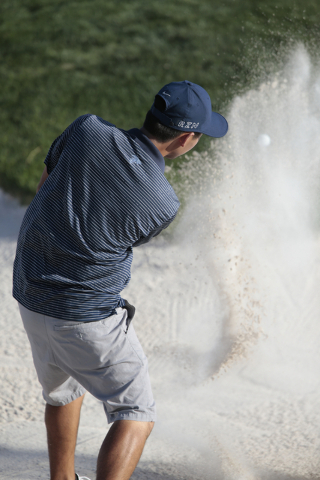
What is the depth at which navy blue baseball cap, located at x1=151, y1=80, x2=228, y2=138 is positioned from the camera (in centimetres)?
135

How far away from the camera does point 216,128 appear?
4.99 ft

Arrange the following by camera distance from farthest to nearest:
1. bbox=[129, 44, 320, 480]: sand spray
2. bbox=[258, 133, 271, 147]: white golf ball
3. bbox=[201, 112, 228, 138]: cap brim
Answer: bbox=[258, 133, 271, 147]: white golf ball → bbox=[129, 44, 320, 480]: sand spray → bbox=[201, 112, 228, 138]: cap brim

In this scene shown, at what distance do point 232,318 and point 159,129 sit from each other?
1.60 metres

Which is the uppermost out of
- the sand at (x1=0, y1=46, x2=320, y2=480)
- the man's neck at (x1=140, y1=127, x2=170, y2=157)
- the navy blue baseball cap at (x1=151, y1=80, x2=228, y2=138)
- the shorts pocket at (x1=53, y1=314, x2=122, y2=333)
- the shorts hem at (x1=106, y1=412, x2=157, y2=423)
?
the navy blue baseball cap at (x1=151, y1=80, x2=228, y2=138)

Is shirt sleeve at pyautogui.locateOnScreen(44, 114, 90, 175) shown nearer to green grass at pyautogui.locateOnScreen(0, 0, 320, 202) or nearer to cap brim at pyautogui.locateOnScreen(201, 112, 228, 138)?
cap brim at pyautogui.locateOnScreen(201, 112, 228, 138)

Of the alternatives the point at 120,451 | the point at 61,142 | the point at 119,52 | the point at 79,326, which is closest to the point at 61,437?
the point at 120,451

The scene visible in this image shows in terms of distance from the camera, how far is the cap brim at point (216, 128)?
4.82 ft

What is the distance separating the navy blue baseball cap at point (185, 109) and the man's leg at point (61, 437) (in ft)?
3.05

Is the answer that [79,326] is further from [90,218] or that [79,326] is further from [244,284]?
[244,284]

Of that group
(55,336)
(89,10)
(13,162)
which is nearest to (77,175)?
(55,336)

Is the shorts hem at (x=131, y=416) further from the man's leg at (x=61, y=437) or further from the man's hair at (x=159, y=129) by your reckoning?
the man's hair at (x=159, y=129)

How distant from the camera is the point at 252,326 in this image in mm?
2719

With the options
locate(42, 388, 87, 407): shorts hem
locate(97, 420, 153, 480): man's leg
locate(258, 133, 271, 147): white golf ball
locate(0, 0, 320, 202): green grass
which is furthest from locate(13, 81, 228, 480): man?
locate(0, 0, 320, 202): green grass

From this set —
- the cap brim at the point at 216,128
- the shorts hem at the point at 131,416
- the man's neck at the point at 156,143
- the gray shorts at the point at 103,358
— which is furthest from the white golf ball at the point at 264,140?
the shorts hem at the point at 131,416
